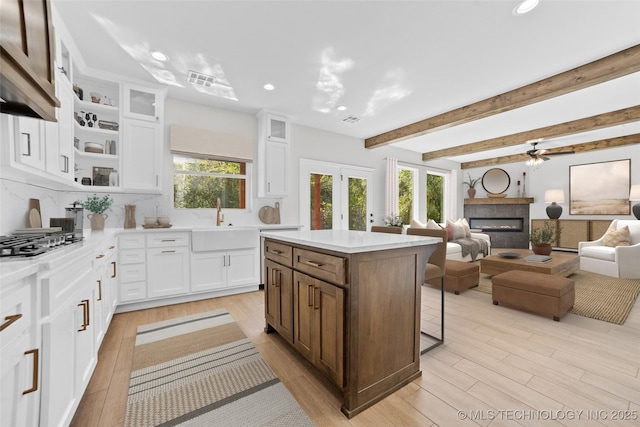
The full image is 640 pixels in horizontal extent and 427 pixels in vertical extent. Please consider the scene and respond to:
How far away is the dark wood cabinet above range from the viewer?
3.01 ft

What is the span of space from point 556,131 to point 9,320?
7012 mm

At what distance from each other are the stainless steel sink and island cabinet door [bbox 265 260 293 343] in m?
1.36

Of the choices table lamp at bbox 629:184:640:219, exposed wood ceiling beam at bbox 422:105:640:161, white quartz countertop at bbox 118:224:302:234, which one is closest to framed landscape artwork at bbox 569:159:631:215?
table lamp at bbox 629:184:640:219

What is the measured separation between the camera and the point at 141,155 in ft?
10.8

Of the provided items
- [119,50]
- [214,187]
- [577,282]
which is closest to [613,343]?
[577,282]

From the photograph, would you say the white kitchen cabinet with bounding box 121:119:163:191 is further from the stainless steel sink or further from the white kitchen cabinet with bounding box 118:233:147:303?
the stainless steel sink

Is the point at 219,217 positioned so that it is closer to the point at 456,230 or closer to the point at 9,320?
the point at 9,320

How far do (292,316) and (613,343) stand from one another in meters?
2.74

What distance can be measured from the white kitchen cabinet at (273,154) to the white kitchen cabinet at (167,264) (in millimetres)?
1453

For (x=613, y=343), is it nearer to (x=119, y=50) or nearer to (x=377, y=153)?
(x=377, y=153)

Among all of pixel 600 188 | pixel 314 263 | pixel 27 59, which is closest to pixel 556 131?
pixel 600 188

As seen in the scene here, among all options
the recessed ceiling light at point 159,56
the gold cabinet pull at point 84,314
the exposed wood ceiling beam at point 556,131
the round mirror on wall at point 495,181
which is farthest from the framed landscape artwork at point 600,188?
the gold cabinet pull at point 84,314

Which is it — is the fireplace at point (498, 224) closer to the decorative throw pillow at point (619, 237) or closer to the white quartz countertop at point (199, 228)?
the decorative throw pillow at point (619, 237)

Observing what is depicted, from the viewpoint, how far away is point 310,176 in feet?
16.7
